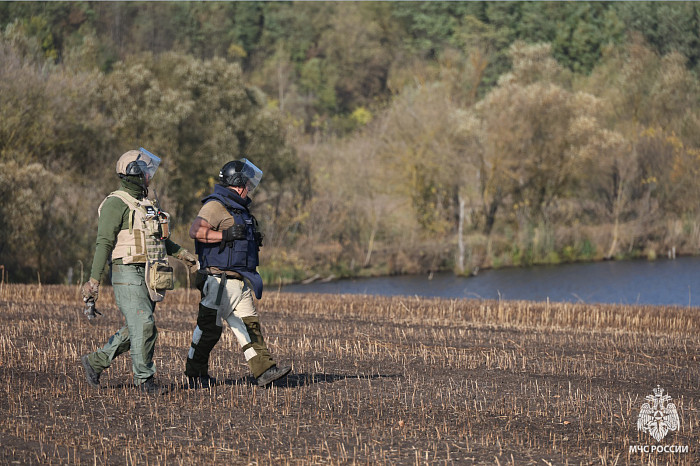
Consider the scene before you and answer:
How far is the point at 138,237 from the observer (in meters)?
8.58

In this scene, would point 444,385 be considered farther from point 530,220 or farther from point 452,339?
point 530,220

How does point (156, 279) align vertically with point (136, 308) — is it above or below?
above

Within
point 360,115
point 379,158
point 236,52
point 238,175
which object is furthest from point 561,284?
point 236,52

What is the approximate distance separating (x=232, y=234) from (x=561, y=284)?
97.3ft

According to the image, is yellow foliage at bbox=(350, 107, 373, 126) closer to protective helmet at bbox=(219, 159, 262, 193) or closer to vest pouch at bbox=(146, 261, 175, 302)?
protective helmet at bbox=(219, 159, 262, 193)

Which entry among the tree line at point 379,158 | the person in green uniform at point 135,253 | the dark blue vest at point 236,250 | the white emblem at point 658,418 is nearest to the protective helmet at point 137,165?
the person in green uniform at point 135,253

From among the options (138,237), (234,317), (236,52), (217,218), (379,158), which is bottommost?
(234,317)

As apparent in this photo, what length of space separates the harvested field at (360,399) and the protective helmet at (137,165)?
2.03 m

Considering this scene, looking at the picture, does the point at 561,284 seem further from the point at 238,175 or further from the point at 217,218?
the point at 217,218

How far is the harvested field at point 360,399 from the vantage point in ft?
23.6

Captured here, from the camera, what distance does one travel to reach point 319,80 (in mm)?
84812

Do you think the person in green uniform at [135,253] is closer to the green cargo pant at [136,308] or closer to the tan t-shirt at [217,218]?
the green cargo pant at [136,308]

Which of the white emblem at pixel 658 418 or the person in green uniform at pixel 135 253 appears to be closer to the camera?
the white emblem at pixel 658 418

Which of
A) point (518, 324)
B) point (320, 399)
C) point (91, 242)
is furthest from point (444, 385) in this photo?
point (91, 242)
